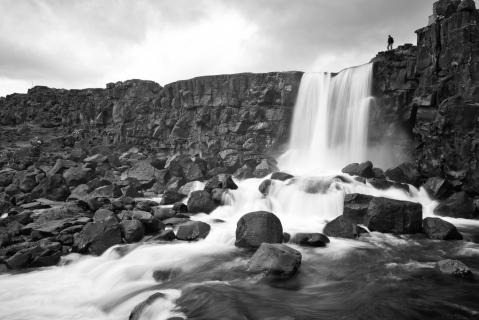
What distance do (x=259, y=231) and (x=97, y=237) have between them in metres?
6.30

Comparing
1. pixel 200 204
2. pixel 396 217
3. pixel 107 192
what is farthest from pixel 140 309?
pixel 107 192

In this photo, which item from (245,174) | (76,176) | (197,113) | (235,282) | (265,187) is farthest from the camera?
(197,113)

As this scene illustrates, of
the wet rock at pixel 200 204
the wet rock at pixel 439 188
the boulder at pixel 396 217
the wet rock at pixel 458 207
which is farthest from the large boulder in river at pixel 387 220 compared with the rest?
the wet rock at pixel 200 204

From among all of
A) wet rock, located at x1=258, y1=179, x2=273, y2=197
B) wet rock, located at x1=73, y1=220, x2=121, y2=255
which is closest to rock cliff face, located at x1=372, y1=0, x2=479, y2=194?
wet rock, located at x1=258, y1=179, x2=273, y2=197

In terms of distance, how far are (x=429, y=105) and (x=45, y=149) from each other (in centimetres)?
4721

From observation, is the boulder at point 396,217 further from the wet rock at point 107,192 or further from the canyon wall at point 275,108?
the wet rock at point 107,192

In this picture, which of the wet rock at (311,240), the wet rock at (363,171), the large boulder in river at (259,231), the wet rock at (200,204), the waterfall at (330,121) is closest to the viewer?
the large boulder in river at (259,231)

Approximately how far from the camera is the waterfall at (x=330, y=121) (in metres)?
26.9

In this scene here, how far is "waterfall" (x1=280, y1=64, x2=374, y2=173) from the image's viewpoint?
2686cm

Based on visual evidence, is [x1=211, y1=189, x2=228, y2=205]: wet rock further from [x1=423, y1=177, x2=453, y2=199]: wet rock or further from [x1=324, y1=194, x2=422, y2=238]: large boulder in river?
[x1=423, y1=177, x2=453, y2=199]: wet rock

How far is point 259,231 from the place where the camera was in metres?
12.4

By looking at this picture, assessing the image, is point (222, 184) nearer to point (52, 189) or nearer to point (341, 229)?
point (341, 229)

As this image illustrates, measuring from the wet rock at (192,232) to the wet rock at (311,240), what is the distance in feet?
12.1

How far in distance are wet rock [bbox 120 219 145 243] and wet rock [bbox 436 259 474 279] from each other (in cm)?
1071
